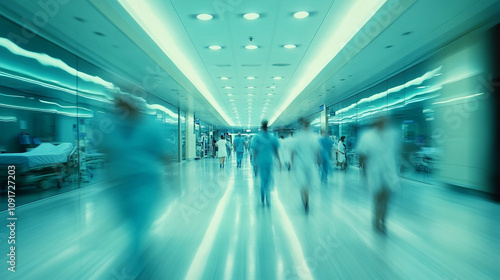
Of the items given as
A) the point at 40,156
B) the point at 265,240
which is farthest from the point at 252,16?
the point at 40,156

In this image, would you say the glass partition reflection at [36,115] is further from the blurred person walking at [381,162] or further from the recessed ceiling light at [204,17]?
the blurred person walking at [381,162]

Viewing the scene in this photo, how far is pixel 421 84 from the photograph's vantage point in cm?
1112

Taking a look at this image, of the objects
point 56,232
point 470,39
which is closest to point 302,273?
point 56,232

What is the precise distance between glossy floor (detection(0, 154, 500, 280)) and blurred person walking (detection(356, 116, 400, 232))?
19.1 inches

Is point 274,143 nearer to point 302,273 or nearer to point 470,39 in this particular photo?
point 302,273

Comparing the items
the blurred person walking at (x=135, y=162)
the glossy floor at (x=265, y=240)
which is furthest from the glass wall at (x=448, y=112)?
the blurred person walking at (x=135, y=162)

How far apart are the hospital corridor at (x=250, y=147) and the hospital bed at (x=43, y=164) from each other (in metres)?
0.05

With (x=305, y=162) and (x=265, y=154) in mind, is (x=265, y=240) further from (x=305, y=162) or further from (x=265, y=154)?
(x=265, y=154)

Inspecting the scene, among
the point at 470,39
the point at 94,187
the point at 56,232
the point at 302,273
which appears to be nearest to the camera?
the point at 302,273

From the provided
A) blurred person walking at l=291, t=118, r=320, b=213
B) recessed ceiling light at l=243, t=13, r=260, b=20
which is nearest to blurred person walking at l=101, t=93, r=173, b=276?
blurred person walking at l=291, t=118, r=320, b=213

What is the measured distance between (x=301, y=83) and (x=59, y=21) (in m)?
11.6

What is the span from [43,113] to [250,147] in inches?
249

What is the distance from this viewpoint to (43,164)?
8438 millimetres

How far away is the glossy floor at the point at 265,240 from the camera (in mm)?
3346
